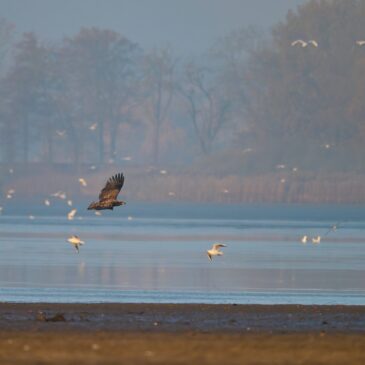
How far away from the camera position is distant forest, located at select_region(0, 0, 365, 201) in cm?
9706

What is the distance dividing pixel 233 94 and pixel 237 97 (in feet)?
2.36

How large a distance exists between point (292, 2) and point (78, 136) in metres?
82.1

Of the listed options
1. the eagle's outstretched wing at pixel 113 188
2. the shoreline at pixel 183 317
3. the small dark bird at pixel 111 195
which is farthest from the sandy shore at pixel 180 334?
the eagle's outstretched wing at pixel 113 188

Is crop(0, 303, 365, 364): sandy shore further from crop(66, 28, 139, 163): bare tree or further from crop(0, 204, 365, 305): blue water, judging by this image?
crop(66, 28, 139, 163): bare tree

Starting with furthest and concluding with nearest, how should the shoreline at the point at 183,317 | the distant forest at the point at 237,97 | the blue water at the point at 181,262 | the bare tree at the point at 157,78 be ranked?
the bare tree at the point at 157,78
the distant forest at the point at 237,97
the blue water at the point at 181,262
the shoreline at the point at 183,317

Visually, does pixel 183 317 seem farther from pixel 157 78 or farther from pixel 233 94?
pixel 157 78

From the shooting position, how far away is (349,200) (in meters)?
74.7

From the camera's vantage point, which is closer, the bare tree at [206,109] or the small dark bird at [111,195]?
the small dark bird at [111,195]

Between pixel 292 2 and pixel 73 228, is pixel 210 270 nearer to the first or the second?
pixel 73 228

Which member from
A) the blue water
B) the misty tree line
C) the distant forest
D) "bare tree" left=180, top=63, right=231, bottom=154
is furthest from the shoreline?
"bare tree" left=180, top=63, right=231, bottom=154

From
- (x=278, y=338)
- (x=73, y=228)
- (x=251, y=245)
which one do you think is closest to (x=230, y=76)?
(x=73, y=228)

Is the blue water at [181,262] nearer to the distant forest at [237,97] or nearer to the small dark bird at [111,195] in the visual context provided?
the small dark bird at [111,195]

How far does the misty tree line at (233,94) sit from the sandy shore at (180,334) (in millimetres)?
69308

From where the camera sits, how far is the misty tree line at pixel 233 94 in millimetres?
97938
